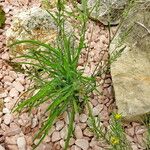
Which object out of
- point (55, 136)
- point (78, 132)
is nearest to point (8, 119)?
point (55, 136)

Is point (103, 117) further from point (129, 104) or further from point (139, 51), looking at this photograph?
Result: point (139, 51)

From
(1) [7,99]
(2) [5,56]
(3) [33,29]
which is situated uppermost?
(3) [33,29]

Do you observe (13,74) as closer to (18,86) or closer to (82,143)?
(18,86)

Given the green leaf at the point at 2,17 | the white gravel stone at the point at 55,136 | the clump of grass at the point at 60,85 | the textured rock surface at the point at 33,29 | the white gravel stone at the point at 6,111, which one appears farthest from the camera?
the green leaf at the point at 2,17

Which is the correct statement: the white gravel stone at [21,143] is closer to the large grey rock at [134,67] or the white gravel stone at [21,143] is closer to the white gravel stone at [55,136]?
the white gravel stone at [55,136]

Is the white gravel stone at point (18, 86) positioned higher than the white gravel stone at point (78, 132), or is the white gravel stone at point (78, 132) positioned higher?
the white gravel stone at point (18, 86)

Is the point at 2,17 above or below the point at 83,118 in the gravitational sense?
above

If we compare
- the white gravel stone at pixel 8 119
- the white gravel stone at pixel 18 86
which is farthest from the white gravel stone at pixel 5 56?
the white gravel stone at pixel 8 119

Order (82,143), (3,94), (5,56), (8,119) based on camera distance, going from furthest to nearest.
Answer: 1. (5,56)
2. (3,94)
3. (8,119)
4. (82,143)
